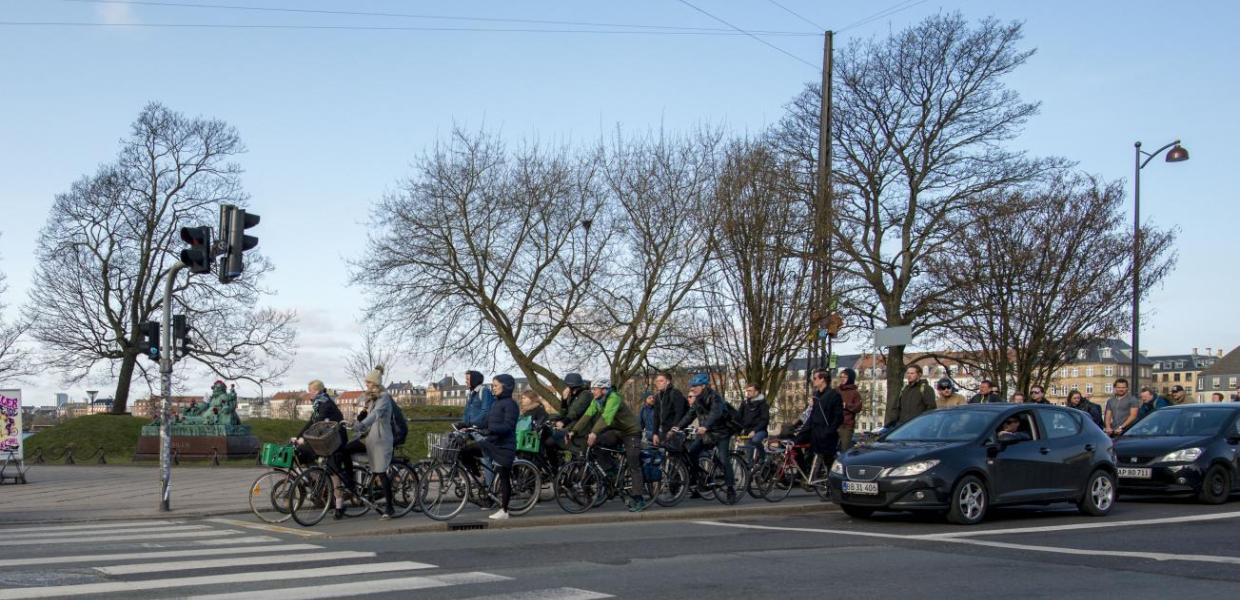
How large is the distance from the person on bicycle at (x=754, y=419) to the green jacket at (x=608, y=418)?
243cm

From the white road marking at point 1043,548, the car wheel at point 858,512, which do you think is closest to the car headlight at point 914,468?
the white road marking at point 1043,548

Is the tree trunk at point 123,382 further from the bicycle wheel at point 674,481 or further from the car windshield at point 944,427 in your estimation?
the car windshield at point 944,427

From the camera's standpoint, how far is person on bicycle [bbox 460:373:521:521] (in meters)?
13.8

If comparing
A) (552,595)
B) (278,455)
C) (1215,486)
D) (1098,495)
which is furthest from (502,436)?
(1215,486)

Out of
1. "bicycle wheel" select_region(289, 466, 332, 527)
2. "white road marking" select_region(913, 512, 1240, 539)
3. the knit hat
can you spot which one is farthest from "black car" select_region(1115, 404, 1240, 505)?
"bicycle wheel" select_region(289, 466, 332, 527)

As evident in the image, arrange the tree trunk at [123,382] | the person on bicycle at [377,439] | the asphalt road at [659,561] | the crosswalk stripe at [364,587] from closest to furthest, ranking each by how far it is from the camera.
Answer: the crosswalk stripe at [364,587], the asphalt road at [659,561], the person on bicycle at [377,439], the tree trunk at [123,382]

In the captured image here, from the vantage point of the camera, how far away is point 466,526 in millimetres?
13375

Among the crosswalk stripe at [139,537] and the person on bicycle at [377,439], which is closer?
the crosswalk stripe at [139,537]

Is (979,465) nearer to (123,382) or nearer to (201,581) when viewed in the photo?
(201,581)

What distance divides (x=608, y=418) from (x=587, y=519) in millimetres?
1347

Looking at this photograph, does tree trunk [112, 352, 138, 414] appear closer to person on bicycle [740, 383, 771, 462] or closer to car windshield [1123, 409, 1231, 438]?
person on bicycle [740, 383, 771, 462]

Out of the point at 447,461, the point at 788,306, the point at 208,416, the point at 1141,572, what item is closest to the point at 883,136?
the point at 788,306

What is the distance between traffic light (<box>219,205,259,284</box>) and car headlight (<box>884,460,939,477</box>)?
8.60m

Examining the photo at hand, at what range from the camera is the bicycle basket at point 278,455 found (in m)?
13.5
